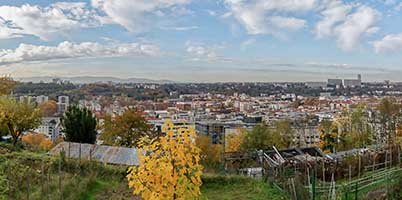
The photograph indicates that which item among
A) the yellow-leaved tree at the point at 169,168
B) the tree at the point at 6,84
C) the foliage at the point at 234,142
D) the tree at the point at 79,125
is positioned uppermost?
the tree at the point at 6,84

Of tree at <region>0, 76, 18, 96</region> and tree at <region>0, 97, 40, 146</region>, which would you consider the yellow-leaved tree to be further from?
tree at <region>0, 76, 18, 96</region>

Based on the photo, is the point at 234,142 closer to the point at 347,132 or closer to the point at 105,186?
the point at 347,132

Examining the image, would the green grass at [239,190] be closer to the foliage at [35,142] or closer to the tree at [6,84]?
the foliage at [35,142]

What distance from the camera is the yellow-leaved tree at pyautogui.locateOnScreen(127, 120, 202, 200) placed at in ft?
11.5

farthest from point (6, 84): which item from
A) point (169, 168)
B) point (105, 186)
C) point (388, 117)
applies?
point (388, 117)

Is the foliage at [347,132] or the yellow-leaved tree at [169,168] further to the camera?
the foliage at [347,132]

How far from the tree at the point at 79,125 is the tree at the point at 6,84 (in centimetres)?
409

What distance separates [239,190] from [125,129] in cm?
1437

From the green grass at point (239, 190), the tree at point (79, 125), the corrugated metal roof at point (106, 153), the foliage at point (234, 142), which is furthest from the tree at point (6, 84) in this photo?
the foliage at point (234, 142)

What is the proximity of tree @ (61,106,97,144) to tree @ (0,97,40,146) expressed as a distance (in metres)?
1.05

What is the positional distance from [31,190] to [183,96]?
5890cm

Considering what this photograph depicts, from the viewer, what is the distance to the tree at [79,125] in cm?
1403

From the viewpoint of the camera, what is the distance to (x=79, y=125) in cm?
1441

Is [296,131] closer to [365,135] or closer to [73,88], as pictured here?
[365,135]
